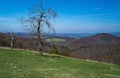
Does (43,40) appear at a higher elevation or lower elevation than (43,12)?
lower

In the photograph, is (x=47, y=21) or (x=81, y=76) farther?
(x=47, y=21)

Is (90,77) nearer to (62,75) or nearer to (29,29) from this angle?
(62,75)

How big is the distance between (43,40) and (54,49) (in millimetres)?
45839

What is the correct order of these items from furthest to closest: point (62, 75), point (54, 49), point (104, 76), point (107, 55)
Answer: point (107, 55), point (54, 49), point (104, 76), point (62, 75)

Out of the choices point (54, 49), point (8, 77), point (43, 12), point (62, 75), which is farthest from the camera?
point (54, 49)

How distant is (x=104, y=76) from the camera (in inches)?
754

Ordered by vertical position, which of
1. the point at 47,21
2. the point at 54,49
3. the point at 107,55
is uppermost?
the point at 47,21

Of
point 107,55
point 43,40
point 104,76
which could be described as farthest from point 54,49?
point 107,55

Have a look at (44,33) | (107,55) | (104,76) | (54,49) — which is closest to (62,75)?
(104,76)

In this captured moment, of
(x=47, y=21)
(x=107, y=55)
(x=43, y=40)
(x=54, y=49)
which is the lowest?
(x=107, y=55)

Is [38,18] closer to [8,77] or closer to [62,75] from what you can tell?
[62,75]

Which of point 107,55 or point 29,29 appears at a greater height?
point 29,29

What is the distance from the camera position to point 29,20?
28.5m

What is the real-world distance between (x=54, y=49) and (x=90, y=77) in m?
57.1
